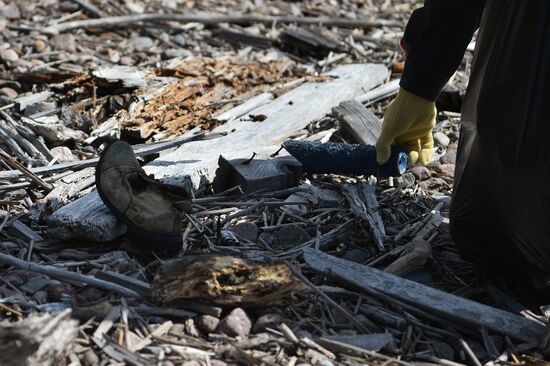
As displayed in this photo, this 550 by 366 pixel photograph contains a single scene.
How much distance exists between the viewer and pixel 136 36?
559 cm

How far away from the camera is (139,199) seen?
3135mm

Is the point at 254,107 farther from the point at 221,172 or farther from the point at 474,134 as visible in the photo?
the point at 474,134

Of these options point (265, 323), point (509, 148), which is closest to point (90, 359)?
point (265, 323)

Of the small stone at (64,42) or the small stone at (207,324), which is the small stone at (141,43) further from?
the small stone at (207,324)

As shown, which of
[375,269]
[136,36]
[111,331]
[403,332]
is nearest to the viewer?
[111,331]

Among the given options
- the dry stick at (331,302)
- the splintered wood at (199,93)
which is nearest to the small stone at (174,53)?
the splintered wood at (199,93)

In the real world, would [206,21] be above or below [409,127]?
below

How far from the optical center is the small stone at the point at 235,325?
2.61 metres

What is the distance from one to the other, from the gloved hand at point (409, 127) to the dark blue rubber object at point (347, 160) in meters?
0.04

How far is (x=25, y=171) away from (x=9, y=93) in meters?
1.16

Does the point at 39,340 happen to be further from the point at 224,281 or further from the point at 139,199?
the point at 139,199

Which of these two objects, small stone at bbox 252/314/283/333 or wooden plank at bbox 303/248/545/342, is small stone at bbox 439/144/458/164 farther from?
small stone at bbox 252/314/283/333

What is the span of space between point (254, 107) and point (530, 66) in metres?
1.99

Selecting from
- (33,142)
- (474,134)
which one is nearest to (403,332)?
(474,134)
